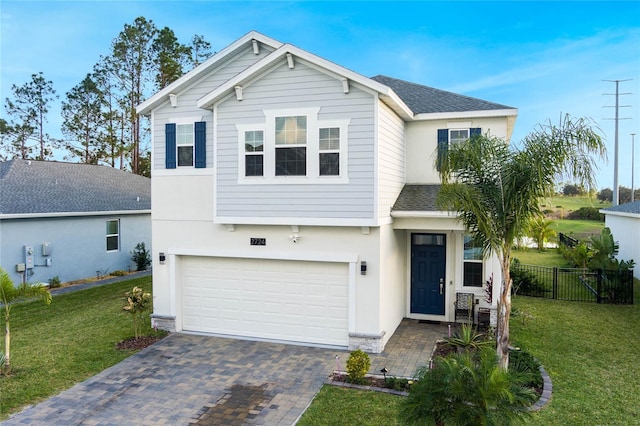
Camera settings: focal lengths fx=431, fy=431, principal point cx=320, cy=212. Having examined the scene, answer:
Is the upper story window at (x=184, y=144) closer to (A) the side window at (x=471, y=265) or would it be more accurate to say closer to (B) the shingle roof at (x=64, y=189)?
(A) the side window at (x=471, y=265)

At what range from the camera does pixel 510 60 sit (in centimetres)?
2158

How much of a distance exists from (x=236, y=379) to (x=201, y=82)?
24.9ft

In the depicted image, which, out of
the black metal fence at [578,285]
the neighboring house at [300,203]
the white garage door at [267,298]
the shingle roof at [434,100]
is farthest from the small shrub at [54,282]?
the black metal fence at [578,285]

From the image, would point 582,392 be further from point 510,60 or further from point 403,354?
point 510,60

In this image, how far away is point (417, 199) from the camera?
1145cm

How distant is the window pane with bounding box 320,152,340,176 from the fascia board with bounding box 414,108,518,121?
11.9 feet

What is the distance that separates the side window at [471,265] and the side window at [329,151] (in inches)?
189

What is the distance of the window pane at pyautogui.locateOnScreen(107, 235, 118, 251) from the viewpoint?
20084mm

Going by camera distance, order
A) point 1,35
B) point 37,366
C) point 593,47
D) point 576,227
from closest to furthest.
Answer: point 37,366, point 1,35, point 593,47, point 576,227

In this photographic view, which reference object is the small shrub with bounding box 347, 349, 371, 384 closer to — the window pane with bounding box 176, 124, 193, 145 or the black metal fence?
the window pane with bounding box 176, 124, 193, 145

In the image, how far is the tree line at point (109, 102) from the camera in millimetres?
31625

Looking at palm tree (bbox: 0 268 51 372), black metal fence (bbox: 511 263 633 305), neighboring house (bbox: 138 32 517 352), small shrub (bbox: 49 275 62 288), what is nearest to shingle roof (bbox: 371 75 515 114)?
neighboring house (bbox: 138 32 517 352)

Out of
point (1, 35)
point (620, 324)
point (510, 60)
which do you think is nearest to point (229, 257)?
point (1, 35)

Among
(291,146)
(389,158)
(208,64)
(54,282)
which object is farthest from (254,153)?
A: (54,282)
